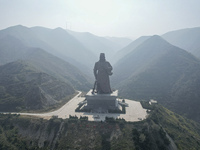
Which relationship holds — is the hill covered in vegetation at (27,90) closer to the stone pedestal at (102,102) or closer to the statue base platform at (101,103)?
the statue base platform at (101,103)

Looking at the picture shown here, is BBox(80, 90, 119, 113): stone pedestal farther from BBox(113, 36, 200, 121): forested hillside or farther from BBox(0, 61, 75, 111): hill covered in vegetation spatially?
BBox(113, 36, 200, 121): forested hillside

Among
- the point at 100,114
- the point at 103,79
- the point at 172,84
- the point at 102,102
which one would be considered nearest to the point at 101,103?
the point at 102,102

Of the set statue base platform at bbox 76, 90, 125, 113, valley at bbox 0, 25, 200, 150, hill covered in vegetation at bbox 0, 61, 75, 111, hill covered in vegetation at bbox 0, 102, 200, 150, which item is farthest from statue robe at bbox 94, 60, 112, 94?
hill covered in vegetation at bbox 0, 61, 75, 111

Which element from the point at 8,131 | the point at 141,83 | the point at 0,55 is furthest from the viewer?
the point at 0,55

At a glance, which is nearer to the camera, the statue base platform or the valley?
the valley

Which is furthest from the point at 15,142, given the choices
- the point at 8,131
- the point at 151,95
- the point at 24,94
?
the point at 151,95

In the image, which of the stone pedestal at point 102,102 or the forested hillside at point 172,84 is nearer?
the stone pedestal at point 102,102

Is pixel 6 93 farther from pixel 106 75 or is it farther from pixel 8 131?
pixel 106 75

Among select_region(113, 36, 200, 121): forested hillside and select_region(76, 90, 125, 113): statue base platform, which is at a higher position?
select_region(113, 36, 200, 121): forested hillside

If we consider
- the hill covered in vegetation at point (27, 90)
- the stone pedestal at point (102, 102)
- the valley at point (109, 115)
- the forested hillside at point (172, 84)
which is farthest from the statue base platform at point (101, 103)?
the forested hillside at point (172, 84)

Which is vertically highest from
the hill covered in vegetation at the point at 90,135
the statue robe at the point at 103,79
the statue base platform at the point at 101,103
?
the statue robe at the point at 103,79

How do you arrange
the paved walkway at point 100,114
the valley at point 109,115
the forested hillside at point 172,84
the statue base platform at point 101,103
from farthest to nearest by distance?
1. the forested hillside at point 172,84
2. the statue base platform at point 101,103
3. the paved walkway at point 100,114
4. the valley at point 109,115
